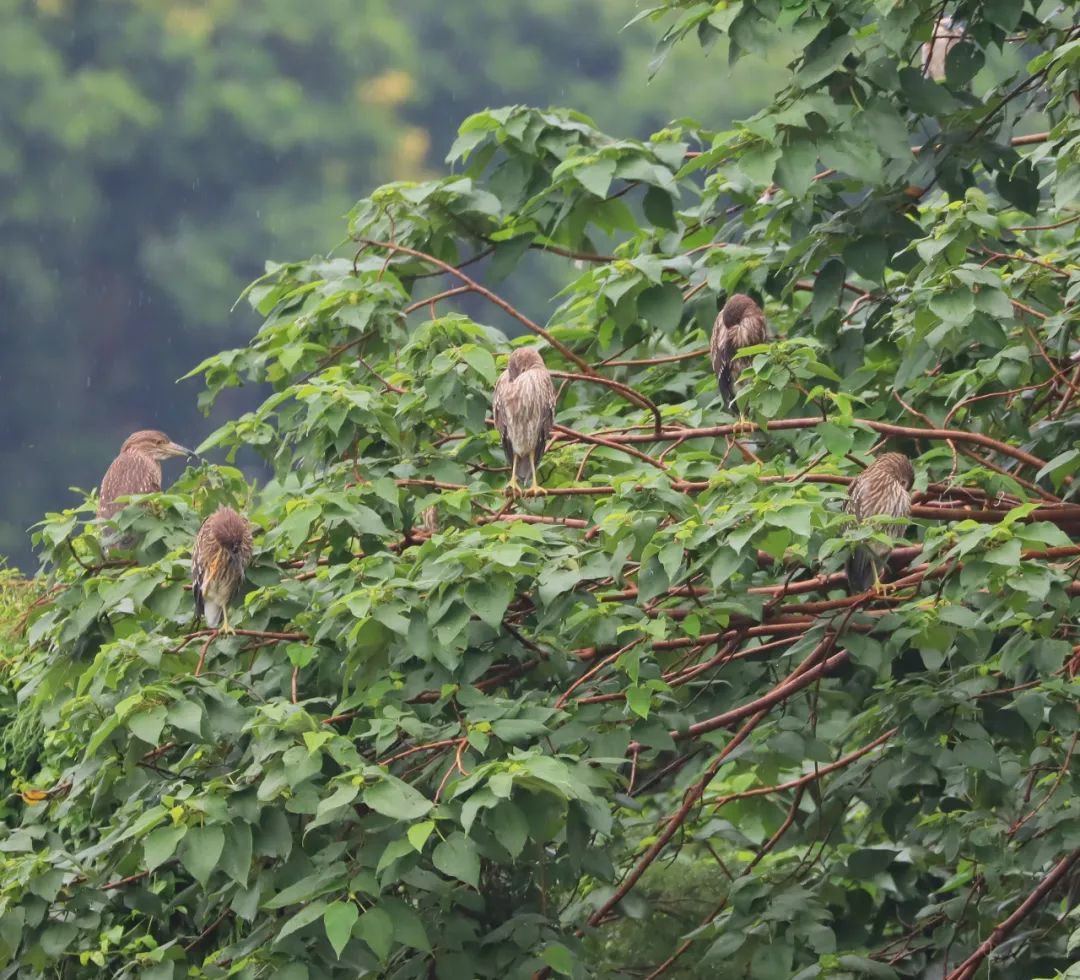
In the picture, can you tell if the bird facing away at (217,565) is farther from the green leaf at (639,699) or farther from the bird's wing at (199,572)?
the green leaf at (639,699)

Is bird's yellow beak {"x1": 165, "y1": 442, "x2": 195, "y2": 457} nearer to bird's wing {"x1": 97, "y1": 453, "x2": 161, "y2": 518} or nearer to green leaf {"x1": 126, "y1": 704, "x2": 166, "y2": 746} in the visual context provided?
bird's wing {"x1": 97, "y1": 453, "x2": 161, "y2": 518}

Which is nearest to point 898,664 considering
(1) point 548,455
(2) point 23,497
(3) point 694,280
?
(1) point 548,455

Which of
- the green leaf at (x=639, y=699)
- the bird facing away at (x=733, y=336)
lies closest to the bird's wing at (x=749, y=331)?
the bird facing away at (x=733, y=336)

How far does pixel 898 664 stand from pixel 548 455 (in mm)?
823

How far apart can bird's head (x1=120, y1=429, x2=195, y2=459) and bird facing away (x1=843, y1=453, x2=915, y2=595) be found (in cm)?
207

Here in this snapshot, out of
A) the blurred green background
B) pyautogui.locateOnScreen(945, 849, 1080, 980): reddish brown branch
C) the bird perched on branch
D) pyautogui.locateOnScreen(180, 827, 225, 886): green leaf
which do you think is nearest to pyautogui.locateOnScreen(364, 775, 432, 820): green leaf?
pyautogui.locateOnScreen(180, 827, 225, 886): green leaf

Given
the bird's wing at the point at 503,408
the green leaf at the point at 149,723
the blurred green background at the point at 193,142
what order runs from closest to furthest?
the green leaf at the point at 149,723 < the bird's wing at the point at 503,408 < the blurred green background at the point at 193,142

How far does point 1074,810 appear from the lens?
10.7 feet

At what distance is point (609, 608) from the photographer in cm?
281

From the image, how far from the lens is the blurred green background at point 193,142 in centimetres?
1208

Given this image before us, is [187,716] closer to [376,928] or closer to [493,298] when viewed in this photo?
[376,928]

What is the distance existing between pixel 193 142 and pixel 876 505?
35.6ft

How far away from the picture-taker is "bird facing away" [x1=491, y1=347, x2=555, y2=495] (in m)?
3.01

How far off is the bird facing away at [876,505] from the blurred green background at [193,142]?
923cm
